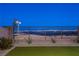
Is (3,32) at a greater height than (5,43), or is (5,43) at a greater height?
(3,32)

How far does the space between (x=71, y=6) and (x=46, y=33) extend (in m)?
0.46

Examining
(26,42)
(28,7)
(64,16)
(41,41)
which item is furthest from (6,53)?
(64,16)

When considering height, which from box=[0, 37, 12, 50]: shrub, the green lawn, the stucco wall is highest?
the stucco wall

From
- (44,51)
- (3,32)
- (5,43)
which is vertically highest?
(3,32)

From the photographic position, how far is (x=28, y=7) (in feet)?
8.51

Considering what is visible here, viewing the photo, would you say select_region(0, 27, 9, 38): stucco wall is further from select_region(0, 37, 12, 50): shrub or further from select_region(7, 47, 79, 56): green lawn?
select_region(7, 47, 79, 56): green lawn

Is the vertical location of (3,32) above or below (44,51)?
above

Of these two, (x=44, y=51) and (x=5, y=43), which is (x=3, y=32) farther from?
(x=44, y=51)

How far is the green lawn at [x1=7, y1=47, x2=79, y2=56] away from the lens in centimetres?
255

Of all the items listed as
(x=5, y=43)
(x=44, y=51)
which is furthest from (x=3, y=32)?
(x=44, y=51)

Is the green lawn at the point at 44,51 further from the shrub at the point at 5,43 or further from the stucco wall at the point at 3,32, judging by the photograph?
the stucco wall at the point at 3,32

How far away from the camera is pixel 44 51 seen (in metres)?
Result: 2.57

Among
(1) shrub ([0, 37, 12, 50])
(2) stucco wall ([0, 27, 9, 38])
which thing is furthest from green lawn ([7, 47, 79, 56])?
(2) stucco wall ([0, 27, 9, 38])

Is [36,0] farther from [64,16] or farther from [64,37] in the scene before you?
[64,37]
